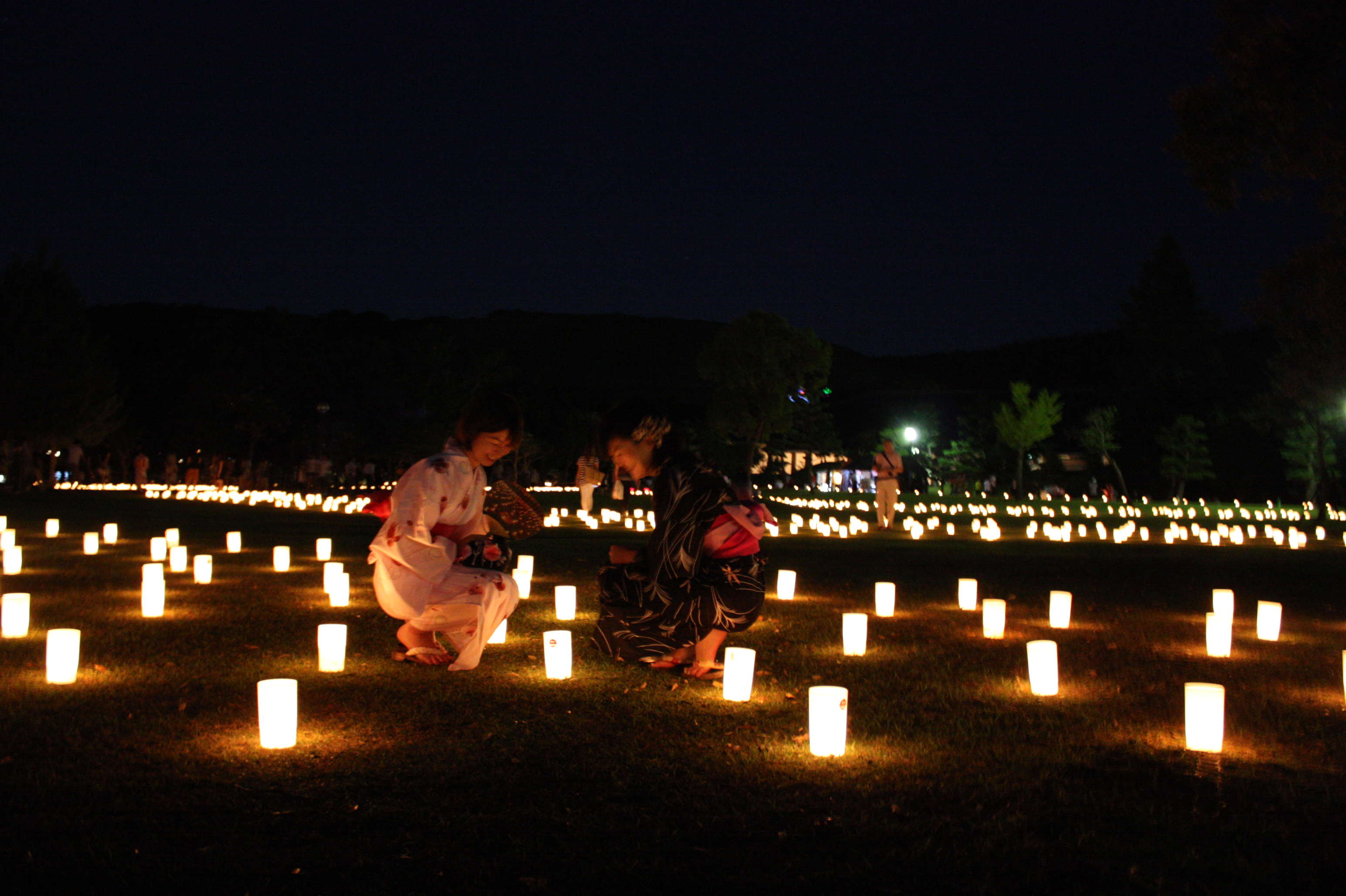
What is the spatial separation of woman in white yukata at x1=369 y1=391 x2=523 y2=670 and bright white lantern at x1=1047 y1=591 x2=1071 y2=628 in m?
4.33

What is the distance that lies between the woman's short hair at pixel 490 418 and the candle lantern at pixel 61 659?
90.0 inches

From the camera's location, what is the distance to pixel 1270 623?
816cm

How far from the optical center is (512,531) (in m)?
6.68

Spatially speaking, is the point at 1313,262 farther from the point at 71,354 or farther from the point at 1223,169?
the point at 71,354

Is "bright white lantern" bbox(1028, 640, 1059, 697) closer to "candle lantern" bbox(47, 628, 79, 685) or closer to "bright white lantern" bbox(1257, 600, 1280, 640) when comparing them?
"bright white lantern" bbox(1257, 600, 1280, 640)

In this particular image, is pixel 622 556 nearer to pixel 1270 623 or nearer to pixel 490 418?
pixel 490 418

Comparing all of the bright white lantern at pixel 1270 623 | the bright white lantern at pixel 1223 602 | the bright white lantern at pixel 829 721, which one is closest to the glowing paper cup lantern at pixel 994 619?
the bright white lantern at pixel 1223 602

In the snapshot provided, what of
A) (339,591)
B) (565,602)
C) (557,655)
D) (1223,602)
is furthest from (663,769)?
(1223,602)

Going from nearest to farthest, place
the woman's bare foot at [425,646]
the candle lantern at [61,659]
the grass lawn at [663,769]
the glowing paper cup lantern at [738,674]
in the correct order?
the grass lawn at [663,769] < the glowing paper cup lantern at [738,674] < the candle lantern at [61,659] < the woman's bare foot at [425,646]

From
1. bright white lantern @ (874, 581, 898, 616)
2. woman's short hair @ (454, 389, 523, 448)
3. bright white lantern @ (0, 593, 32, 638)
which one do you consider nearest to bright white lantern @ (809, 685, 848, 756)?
woman's short hair @ (454, 389, 523, 448)

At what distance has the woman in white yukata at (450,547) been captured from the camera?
6.18 m

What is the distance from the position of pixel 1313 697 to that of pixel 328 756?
511 cm

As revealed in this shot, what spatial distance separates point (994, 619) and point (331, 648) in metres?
4.56

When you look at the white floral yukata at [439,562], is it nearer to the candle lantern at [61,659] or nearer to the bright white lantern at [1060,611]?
the candle lantern at [61,659]
